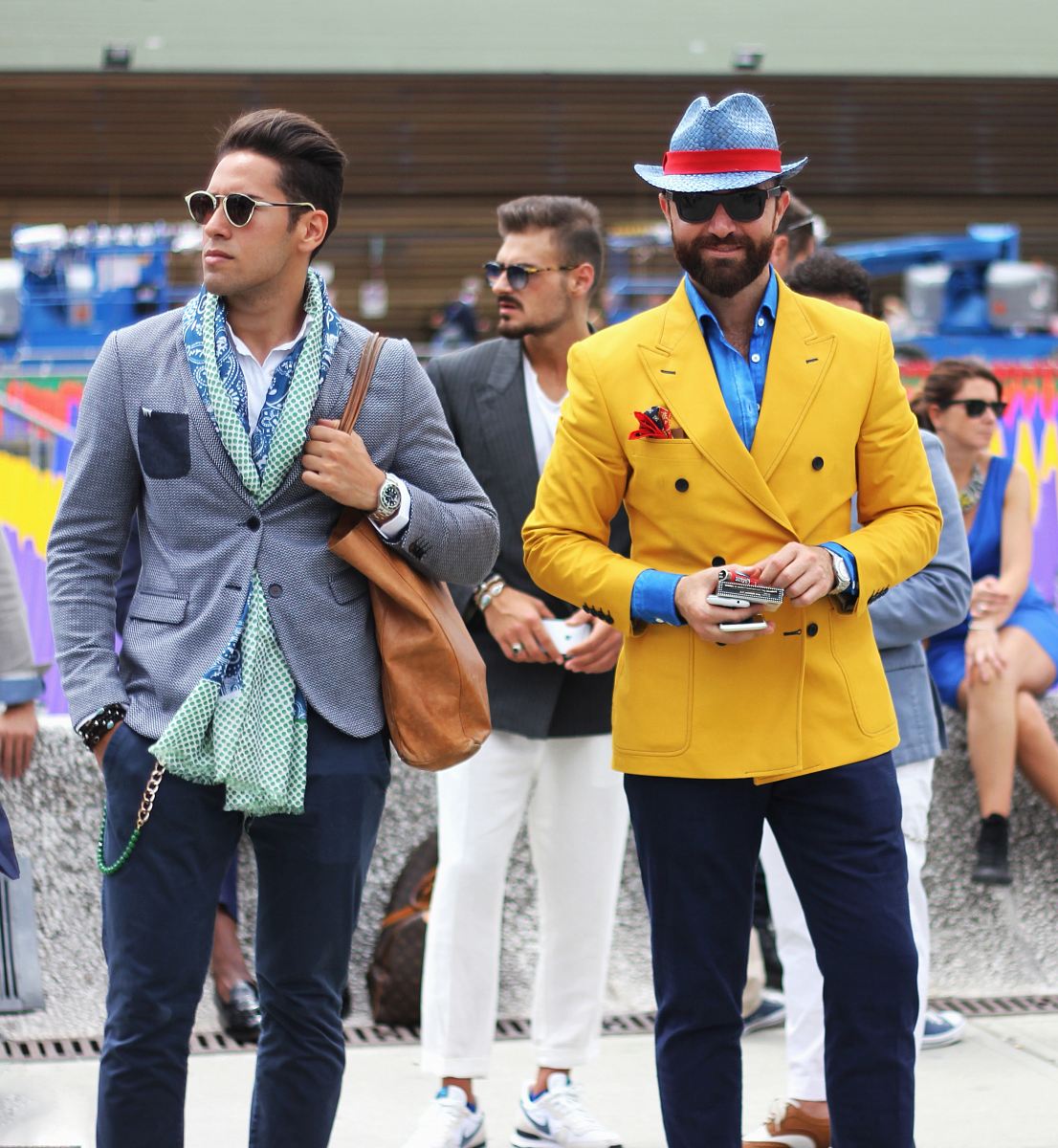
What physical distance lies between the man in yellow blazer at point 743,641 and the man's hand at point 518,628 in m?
0.84

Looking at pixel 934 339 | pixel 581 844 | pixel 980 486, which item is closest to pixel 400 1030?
pixel 581 844

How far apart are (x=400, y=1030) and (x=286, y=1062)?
191 cm

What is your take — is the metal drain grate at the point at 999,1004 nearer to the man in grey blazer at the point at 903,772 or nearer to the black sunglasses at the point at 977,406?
the man in grey blazer at the point at 903,772

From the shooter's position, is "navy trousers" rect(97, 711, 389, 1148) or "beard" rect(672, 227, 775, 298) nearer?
"navy trousers" rect(97, 711, 389, 1148)

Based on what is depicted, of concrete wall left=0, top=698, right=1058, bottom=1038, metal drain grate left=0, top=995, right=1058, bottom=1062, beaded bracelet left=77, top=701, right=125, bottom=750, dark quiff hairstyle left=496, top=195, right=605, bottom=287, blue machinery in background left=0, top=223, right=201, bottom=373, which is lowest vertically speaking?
metal drain grate left=0, top=995, right=1058, bottom=1062

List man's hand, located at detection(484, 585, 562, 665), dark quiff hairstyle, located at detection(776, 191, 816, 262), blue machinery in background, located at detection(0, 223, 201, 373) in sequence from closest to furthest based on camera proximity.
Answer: man's hand, located at detection(484, 585, 562, 665)
dark quiff hairstyle, located at detection(776, 191, 816, 262)
blue machinery in background, located at detection(0, 223, 201, 373)

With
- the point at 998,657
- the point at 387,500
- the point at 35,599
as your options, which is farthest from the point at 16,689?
the point at 998,657

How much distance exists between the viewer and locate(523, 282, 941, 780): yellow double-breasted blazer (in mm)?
2852

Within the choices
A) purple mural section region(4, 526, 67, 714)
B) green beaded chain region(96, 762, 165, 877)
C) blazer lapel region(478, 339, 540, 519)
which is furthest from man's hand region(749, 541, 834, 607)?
purple mural section region(4, 526, 67, 714)

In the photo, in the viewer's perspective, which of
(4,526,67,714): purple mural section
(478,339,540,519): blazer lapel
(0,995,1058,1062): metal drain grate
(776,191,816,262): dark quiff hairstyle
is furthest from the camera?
(4,526,67,714): purple mural section

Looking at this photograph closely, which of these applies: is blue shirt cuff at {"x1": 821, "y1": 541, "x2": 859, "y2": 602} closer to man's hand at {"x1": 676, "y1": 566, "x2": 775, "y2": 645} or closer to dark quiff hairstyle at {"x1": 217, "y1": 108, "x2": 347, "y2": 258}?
man's hand at {"x1": 676, "y1": 566, "x2": 775, "y2": 645}

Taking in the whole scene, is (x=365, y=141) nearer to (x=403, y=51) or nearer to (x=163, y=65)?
(x=403, y=51)

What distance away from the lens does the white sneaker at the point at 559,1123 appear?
12.5ft

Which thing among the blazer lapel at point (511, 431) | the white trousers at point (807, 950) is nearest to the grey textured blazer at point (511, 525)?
the blazer lapel at point (511, 431)
